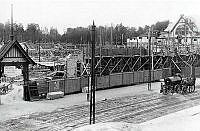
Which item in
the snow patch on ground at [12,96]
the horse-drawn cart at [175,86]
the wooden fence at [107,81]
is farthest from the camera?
the horse-drawn cart at [175,86]

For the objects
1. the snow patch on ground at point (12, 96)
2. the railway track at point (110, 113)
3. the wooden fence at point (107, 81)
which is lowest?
the railway track at point (110, 113)

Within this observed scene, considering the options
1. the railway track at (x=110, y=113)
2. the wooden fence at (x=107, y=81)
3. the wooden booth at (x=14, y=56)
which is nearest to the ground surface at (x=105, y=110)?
the railway track at (x=110, y=113)

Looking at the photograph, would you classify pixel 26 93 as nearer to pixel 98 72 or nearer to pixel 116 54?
pixel 98 72

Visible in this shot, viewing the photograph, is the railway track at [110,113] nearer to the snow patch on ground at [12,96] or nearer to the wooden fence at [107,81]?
the wooden fence at [107,81]

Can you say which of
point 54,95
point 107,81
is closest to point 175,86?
point 107,81

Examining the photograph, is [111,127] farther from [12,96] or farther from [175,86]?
[175,86]

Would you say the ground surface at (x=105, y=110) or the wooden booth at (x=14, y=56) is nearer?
the ground surface at (x=105, y=110)

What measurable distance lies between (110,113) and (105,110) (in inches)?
41.8

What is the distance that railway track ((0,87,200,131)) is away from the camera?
18516 mm

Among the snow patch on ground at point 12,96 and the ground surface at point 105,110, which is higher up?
the snow patch on ground at point 12,96

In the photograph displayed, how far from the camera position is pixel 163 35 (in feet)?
275

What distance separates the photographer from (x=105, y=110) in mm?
22797

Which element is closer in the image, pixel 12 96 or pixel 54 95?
pixel 12 96

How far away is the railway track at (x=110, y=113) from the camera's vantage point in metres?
18.5
